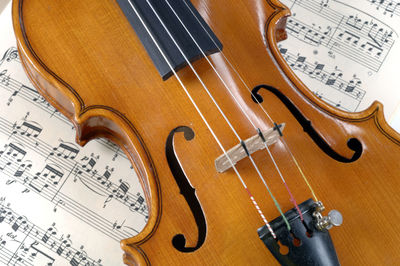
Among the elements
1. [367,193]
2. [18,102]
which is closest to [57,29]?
[18,102]

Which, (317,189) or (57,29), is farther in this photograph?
(57,29)

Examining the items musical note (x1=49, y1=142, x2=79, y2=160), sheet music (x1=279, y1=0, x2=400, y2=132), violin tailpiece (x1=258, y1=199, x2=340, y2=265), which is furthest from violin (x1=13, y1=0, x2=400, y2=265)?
sheet music (x1=279, y1=0, x2=400, y2=132)

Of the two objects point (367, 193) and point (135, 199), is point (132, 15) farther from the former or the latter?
point (367, 193)

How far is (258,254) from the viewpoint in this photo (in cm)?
103

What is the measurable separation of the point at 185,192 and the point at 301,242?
1.10ft

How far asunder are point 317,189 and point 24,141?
1141mm

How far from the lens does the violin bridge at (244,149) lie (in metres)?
1.09

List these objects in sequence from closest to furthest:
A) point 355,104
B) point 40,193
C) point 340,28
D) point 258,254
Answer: point 258,254 < point 40,193 < point 355,104 < point 340,28

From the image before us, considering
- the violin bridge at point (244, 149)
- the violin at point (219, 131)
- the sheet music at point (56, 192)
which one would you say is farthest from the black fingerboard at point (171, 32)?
the sheet music at point (56, 192)

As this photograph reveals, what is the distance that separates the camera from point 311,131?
1184mm

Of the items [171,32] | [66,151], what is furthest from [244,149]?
[66,151]

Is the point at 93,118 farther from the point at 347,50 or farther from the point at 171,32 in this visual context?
the point at 347,50

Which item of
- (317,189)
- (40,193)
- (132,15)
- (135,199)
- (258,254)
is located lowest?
(258,254)

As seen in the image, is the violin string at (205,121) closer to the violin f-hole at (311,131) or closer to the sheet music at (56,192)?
the violin f-hole at (311,131)
